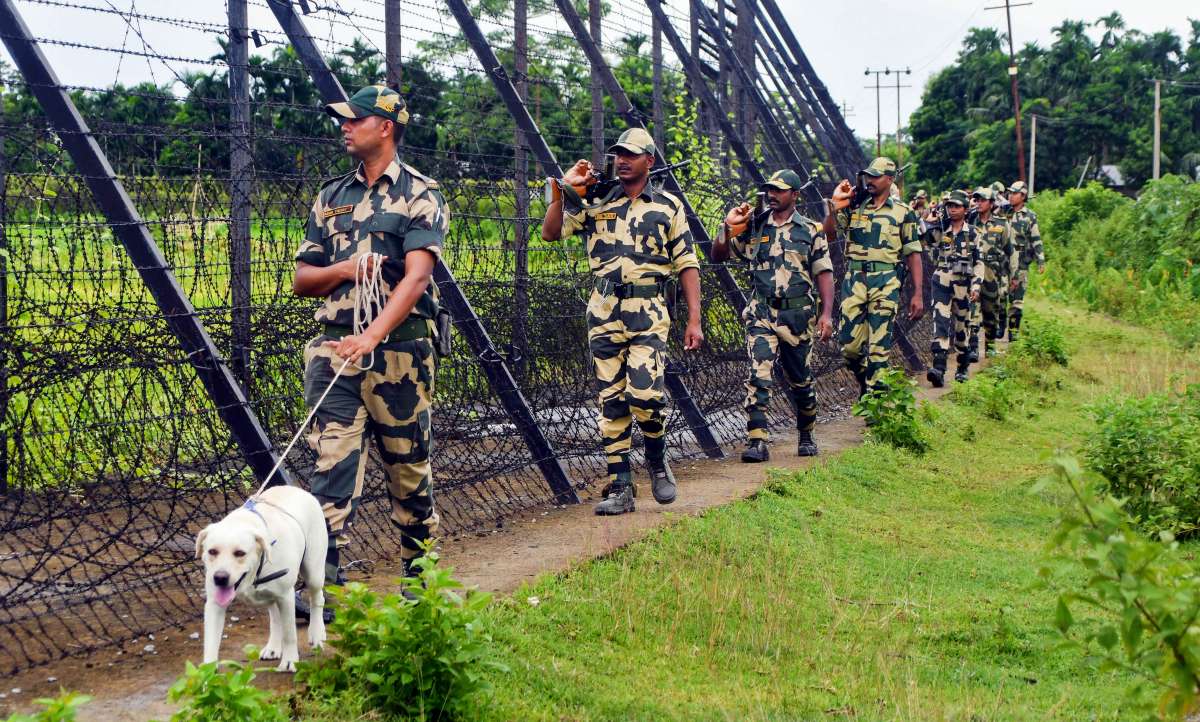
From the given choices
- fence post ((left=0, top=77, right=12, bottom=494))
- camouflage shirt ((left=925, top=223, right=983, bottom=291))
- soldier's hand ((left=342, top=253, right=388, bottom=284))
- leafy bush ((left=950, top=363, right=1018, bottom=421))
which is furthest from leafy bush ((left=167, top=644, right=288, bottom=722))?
camouflage shirt ((left=925, top=223, right=983, bottom=291))

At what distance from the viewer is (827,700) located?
15.4 ft

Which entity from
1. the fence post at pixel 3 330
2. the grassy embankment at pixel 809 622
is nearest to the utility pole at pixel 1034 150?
the grassy embankment at pixel 809 622

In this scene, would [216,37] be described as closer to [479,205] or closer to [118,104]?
[118,104]

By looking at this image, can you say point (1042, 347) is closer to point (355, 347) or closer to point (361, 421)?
point (361, 421)

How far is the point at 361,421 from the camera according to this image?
5.00 metres

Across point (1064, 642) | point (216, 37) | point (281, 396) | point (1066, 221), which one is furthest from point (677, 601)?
point (1066, 221)

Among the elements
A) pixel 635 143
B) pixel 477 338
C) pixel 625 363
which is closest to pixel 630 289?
pixel 625 363

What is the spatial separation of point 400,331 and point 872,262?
21.0ft

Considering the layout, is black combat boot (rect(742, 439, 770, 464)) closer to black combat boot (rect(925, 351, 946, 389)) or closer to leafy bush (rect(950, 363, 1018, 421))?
leafy bush (rect(950, 363, 1018, 421))

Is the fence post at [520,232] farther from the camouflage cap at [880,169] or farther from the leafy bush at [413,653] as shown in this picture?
the camouflage cap at [880,169]

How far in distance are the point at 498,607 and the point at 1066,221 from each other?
31.7 metres

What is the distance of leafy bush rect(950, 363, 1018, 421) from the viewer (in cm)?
1202

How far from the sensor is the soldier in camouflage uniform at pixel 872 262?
10.7m

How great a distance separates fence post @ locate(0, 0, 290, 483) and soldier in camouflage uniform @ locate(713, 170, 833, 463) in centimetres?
450
